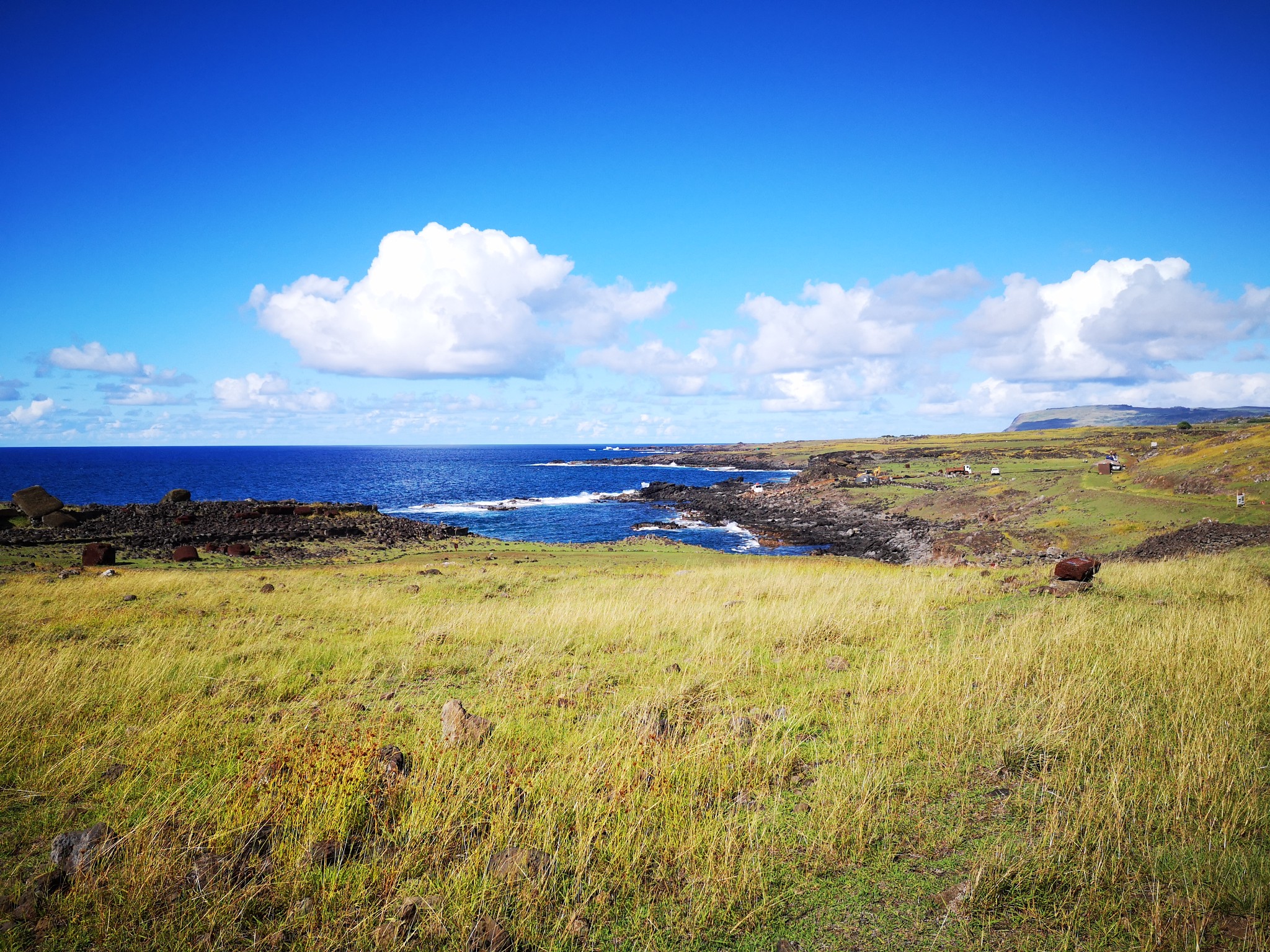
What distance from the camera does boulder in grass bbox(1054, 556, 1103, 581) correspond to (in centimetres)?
1455

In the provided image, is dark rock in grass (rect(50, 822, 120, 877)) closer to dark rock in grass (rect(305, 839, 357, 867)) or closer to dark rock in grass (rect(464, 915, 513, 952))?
dark rock in grass (rect(305, 839, 357, 867))

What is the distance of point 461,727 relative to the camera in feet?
20.5

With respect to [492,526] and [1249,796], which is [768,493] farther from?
[1249,796]

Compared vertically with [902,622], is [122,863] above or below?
above

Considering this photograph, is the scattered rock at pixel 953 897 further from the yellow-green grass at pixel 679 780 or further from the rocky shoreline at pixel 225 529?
the rocky shoreline at pixel 225 529

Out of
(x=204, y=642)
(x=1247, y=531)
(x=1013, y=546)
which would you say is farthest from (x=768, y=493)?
(x=204, y=642)

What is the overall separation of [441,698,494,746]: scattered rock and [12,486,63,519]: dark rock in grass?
49103 millimetres

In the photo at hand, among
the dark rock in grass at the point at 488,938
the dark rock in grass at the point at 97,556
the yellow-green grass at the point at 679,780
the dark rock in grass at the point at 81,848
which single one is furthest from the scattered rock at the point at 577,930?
the dark rock in grass at the point at 97,556

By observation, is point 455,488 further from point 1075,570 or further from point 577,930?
point 577,930

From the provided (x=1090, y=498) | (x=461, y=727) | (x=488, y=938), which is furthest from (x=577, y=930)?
(x=1090, y=498)

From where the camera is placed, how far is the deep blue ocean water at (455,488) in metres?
59.6

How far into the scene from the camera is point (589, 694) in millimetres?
7719

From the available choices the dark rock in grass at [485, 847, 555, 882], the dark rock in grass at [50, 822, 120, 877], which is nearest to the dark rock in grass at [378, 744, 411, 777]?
the dark rock in grass at [485, 847, 555, 882]

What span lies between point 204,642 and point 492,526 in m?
51.7
